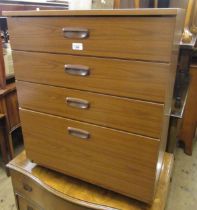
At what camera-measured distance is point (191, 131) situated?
1.72 m

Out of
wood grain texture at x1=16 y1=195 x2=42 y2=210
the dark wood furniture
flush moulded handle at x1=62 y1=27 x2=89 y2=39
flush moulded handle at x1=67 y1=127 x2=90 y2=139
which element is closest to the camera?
flush moulded handle at x1=62 y1=27 x2=89 y2=39

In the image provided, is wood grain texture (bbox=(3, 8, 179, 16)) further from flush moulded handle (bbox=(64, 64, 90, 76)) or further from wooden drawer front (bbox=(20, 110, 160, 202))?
wooden drawer front (bbox=(20, 110, 160, 202))

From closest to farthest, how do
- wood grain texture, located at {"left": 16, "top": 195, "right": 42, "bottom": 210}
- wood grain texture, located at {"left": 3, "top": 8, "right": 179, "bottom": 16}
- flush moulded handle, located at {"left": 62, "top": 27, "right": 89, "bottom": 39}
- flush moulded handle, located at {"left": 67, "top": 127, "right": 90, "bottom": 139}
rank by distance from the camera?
1. wood grain texture, located at {"left": 3, "top": 8, "right": 179, "bottom": 16}
2. flush moulded handle, located at {"left": 62, "top": 27, "right": 89, "bottom": 39}
3. flush moulded handle, located at {"left": 67, "top": 127, "right": 90, "bottom": 139}
4. wood grain texture, located at {"left": 16, "top": 195, "right": 42, "bottom": 210}

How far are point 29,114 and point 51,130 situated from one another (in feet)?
0.35

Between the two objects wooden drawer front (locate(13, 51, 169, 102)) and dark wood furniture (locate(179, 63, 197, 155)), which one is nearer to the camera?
wooden drawer front (locate(13, 51, 169, 102))

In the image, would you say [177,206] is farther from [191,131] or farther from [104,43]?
[104,43]

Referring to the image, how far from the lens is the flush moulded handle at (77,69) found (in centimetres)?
67

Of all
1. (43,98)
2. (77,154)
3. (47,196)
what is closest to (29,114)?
(43,98)

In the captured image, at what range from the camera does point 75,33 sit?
644 mm

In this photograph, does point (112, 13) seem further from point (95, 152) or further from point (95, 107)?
point (95, 152)

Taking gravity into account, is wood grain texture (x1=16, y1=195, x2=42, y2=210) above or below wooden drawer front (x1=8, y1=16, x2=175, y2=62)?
below

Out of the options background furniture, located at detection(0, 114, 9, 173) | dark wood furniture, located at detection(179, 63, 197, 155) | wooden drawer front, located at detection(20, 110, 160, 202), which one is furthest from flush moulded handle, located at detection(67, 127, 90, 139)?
dark wood furniture, located at detection(179, 63, 197, 155)

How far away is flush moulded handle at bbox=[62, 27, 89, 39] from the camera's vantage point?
0.63 meters

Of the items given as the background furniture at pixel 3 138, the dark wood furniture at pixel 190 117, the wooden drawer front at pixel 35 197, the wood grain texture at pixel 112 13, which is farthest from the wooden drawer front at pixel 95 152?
the dark wood furniture at pixel 190 117
